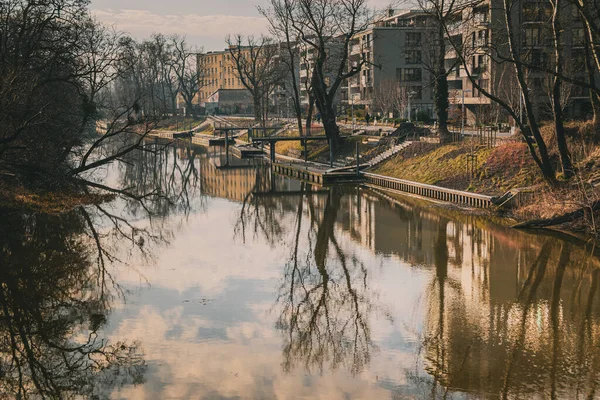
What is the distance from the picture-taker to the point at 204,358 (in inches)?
679

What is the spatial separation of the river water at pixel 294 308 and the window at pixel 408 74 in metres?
62.9

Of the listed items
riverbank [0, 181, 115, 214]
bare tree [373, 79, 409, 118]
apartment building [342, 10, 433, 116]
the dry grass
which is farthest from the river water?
the dry grass

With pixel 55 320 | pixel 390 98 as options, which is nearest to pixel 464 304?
pixel 55 320

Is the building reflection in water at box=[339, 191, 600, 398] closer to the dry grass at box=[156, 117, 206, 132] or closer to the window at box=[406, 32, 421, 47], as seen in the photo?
the window at box=[406, 32, 421, 47]

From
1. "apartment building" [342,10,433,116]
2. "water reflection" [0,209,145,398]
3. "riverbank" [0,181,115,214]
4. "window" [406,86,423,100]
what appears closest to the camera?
"water reflection" [0,209,145,398]

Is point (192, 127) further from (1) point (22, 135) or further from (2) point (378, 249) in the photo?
(2) point (378, 249)

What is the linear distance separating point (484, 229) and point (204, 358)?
58.2ft

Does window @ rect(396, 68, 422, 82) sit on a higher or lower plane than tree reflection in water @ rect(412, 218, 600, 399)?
higher

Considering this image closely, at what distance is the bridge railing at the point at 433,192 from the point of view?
3700 centimetres

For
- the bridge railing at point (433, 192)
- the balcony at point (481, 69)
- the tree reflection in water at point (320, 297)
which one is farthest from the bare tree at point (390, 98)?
the tree reflection in water at point (320, 297)

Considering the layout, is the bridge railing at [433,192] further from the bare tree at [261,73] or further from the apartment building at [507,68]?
the bare tree at [261,73]

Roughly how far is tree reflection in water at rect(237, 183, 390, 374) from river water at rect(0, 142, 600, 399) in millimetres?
79

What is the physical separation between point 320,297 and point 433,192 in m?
20.5

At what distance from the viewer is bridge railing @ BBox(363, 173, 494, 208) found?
1457 inches
